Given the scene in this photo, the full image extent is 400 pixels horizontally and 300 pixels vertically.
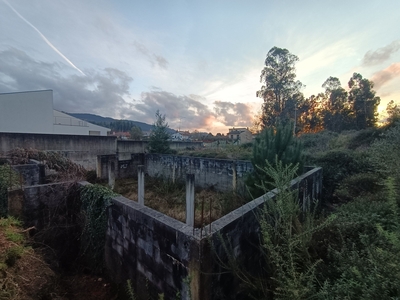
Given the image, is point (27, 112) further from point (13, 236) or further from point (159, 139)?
point (13, 236)

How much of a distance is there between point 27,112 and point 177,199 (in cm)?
1435

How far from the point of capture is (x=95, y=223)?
3.44m

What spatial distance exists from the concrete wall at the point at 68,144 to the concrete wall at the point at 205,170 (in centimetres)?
299

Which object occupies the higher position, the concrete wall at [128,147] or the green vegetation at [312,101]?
the green vegetation at [312,101]

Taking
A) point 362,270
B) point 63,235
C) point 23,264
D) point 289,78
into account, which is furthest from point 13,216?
point 289,78

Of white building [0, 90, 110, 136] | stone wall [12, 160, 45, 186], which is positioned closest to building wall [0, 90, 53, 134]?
white building [0, 90, 110, 136]

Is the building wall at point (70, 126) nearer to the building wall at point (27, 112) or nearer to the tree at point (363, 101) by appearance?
the building wall at point (27, 112)

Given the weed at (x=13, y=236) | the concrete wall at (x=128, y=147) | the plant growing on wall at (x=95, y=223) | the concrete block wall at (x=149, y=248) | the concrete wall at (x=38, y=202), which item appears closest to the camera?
the concrete block wall at (x=149, y=248)

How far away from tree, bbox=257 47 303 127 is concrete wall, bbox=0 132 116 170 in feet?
49.4

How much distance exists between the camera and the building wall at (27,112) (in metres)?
12.8

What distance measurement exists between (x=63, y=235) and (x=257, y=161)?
4.56 meters

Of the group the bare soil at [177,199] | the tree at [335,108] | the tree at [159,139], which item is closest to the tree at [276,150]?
the bare soil at [177,199]

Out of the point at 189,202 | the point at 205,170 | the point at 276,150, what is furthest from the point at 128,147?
the point at 276,150

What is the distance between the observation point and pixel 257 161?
4.70 meters
